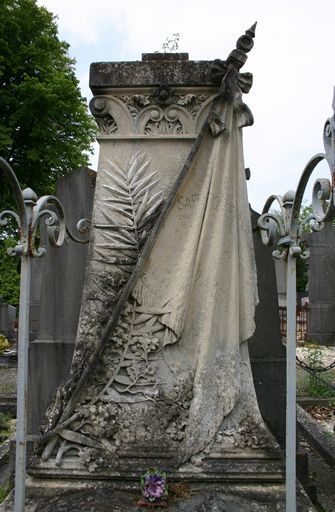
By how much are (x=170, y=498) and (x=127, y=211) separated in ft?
6.03

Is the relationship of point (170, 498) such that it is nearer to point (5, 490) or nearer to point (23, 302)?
point (23, 302)

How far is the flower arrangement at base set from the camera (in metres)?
2.70

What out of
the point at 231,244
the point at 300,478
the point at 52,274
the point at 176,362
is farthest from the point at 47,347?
the point at 300,478

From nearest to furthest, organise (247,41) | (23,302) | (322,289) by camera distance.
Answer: (23,302), (247,41), (322,289)

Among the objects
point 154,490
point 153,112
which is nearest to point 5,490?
point 154,490

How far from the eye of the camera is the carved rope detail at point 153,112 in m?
A: 3.45

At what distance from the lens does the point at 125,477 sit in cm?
291

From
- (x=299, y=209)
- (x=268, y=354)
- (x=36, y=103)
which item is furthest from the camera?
(x=36, y=103)

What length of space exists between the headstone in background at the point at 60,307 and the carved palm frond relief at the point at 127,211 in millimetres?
1034

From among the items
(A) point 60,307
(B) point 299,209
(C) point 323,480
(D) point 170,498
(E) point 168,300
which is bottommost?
(C) point 323,480

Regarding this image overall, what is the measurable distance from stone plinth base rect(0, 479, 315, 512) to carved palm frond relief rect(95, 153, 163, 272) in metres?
1.40

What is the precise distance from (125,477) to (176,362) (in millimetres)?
759

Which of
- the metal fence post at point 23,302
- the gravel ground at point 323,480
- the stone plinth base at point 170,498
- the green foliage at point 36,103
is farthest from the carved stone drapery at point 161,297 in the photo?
the green foliage at point 36,103

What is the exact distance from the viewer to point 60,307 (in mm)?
4387
